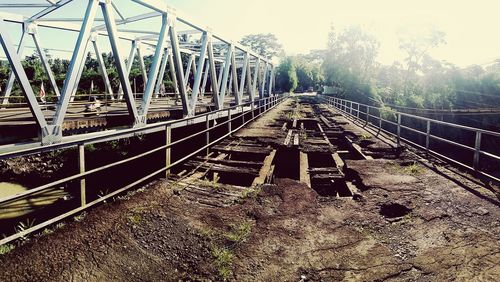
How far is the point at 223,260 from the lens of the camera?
138 inches

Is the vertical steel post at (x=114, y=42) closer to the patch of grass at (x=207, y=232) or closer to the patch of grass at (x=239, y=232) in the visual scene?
the patch of grass at (x=207, y=232)

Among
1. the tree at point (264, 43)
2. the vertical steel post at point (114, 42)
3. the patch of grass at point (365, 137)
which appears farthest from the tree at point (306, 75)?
the vertical steel post at point (114, 42)

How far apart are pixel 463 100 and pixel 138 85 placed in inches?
1834

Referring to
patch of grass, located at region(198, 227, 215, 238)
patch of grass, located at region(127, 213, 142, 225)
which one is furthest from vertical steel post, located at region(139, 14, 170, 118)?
patch of grass, located at region(198, 227, 215, 238)

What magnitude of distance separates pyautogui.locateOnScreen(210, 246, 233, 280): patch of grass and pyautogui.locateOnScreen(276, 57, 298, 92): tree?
70014 mm

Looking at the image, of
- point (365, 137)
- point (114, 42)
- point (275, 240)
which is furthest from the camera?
point (365, 137)

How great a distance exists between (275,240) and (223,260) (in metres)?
0.79

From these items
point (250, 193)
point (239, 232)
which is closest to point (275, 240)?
point (239, 232)

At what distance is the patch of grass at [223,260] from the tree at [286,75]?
230 feet

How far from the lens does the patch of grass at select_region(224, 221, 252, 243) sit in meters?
4.02

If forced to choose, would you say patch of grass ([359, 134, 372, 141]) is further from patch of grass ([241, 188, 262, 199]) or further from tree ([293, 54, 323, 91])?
tree ([293, 54, 323, 91])

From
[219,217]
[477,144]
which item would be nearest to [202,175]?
[219,217]

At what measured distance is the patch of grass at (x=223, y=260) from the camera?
3.29 m

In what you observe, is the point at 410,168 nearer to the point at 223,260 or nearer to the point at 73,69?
the point at 223,260
